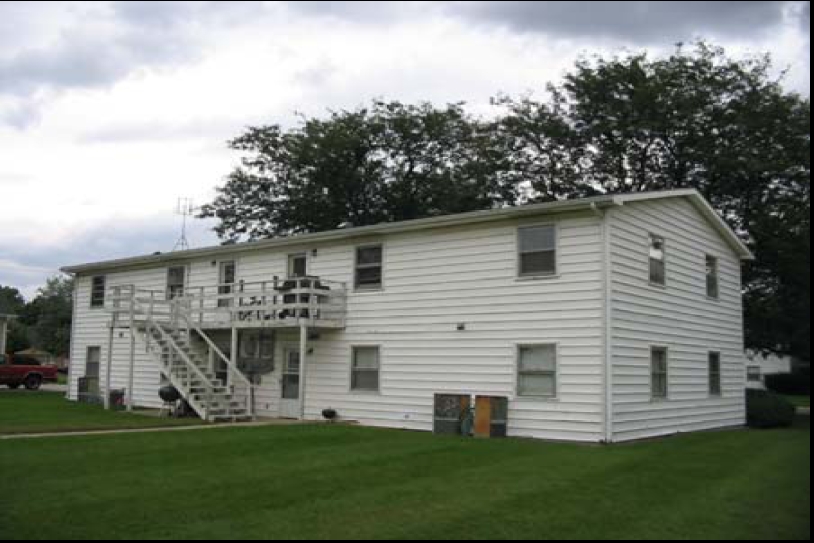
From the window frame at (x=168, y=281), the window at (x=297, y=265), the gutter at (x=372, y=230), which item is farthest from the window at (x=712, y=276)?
the window frame at (x=168, y=281)

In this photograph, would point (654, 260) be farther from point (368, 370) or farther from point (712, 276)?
point (368, 370)

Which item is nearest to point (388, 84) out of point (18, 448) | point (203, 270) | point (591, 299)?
point (203, 270)

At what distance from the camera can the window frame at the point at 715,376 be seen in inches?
824

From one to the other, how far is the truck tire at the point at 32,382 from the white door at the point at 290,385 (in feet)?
61.4

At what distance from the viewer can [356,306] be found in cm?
2023

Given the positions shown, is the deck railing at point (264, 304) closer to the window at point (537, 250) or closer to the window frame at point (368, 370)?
the window frame at point (368, 370)

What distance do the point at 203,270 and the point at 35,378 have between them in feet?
50.5

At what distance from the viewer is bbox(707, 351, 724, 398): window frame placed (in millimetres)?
20925

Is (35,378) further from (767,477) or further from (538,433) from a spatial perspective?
(767,477)

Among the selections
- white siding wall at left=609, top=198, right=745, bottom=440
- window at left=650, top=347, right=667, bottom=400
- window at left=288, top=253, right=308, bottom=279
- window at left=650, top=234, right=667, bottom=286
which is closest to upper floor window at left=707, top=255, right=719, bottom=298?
white siding wall at left=609, top=198, right=745, bottom=440

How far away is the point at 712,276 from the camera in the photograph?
21.7 meters

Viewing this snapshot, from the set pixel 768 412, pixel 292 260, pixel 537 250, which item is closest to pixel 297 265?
pixel 292 260

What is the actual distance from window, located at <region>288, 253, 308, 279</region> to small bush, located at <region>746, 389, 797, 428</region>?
1288 centimetres

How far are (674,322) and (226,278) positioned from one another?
12.4m
